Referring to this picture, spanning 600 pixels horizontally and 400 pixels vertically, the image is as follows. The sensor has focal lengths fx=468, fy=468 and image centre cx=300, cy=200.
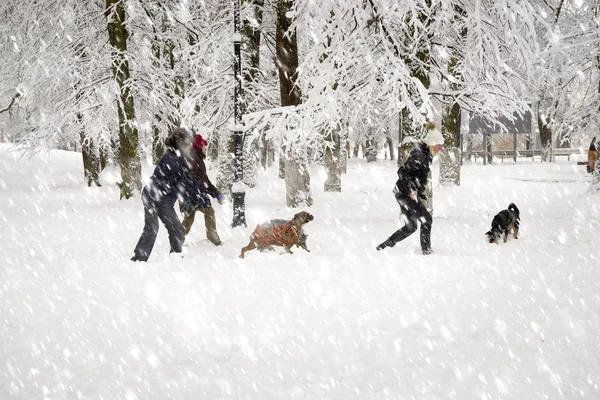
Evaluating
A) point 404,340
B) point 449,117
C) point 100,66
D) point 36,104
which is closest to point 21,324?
point 404,340

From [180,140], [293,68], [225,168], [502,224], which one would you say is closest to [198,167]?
[180,140]

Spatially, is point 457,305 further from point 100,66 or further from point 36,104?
point 36,104

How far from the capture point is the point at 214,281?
5.73 meters

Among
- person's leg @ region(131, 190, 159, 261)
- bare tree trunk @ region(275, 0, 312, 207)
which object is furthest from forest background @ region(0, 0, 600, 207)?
person's leg @ region(131, 190, 159, 261)

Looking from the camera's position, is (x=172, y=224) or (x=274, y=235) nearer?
(x=172, y=224)

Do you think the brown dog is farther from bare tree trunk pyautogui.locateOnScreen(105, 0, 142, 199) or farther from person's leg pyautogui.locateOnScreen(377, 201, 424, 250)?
bare tree trunk pyautogui.locateOnScreen(105, 0, 142, 199)

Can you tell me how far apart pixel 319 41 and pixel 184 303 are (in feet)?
19.2

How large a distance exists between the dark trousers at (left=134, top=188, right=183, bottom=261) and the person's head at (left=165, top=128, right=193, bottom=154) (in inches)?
29.3

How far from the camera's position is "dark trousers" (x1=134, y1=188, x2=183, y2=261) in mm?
6414

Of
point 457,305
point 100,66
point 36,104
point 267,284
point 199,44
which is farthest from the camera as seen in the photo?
point 36,104

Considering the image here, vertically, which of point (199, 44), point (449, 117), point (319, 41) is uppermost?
point (199, 44)

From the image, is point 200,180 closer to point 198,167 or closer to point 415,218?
point 198,167

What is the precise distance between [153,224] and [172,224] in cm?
27

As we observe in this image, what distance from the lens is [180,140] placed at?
6.55 meters
